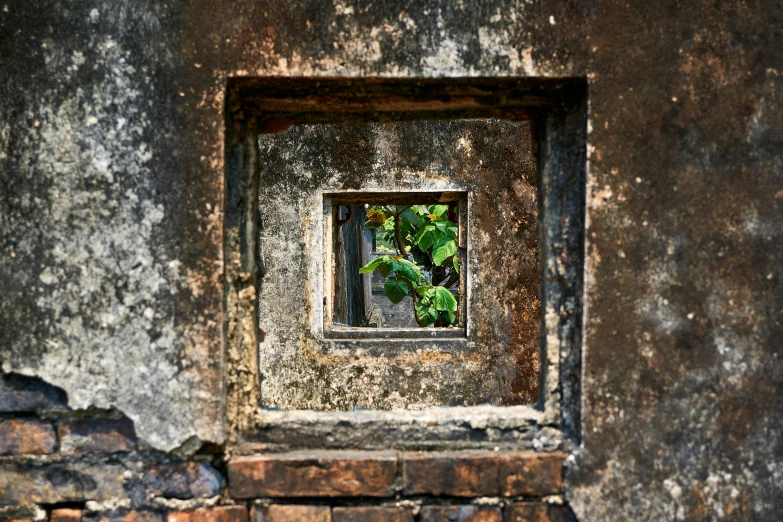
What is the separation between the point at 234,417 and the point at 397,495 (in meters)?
0.45

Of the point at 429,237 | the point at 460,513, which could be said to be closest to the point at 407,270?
the point at 429,237

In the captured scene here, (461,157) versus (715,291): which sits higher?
(461,157)

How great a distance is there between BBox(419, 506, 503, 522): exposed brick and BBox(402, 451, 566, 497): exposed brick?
1.5 inches

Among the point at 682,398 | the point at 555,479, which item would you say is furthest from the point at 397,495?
the point at 682,398

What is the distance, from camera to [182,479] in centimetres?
163

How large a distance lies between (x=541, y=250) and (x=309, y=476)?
81cm

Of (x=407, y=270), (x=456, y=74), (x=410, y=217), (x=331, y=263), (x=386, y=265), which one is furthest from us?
(x=410, y=217)

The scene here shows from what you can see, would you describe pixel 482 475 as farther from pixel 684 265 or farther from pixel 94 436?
pixel 94 436

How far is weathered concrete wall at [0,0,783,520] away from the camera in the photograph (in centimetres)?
156

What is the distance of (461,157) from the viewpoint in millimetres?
5027

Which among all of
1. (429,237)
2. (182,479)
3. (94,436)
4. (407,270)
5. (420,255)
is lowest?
(182,479)

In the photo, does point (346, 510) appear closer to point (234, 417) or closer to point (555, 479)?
point (234, 417)

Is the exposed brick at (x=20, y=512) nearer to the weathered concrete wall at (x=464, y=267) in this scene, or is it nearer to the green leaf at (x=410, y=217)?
the weathered concrete wall at (x=464, y=267)

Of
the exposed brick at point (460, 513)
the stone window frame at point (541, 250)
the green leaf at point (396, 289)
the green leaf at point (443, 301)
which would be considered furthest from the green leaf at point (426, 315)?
the exposed brick at point (460, 513)
